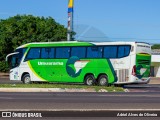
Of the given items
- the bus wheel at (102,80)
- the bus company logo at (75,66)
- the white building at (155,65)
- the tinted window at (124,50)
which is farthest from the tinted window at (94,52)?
the white building at (155,65)

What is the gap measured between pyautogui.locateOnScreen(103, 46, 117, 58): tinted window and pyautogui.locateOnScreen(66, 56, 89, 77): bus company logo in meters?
1.67

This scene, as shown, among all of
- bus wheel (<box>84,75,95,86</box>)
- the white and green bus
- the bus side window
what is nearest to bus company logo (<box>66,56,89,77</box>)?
the white and green bus

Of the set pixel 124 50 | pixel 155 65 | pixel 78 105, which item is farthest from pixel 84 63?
pixel 155 65

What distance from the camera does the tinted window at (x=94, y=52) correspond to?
30.2 m

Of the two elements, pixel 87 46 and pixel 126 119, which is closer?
pixel 126 119

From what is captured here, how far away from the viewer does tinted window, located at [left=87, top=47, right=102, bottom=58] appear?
3023 cm

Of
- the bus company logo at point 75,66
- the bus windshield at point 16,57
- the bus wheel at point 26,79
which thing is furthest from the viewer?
the bus wheel at point 26,79

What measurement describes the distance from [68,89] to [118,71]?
17.4ft

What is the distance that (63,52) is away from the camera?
31891mm

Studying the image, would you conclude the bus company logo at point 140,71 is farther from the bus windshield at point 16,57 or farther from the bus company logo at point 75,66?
the bus windshield at point 16,57

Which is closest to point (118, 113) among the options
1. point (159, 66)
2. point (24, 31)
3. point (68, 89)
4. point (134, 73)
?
point (68, 89)

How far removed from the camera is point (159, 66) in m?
65.5

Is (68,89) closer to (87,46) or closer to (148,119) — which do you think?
(87,46)

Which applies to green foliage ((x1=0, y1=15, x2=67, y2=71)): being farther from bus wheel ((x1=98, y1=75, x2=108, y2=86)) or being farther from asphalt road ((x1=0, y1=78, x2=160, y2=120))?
asphalt road ((x1=0, y1=78, x2=160, y2=120))
